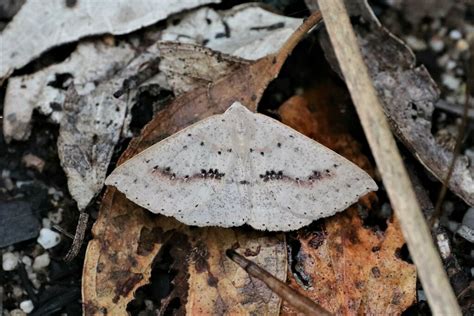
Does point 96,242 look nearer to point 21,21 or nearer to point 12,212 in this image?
point 12,212

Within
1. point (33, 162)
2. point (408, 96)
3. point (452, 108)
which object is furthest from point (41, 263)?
point (452, 108)

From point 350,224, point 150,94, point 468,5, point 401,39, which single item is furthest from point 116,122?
point 468,5

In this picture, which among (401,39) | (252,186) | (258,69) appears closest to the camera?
(252,186)

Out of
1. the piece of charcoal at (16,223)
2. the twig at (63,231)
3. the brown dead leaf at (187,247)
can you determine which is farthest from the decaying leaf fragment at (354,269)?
the piece of charcoal at (16,223)

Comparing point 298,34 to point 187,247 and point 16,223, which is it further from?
point 16,223

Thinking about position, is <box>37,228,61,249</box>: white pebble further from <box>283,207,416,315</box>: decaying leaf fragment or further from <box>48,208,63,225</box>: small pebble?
<box>283,207,416,315</box>: decaying leaf fragment
